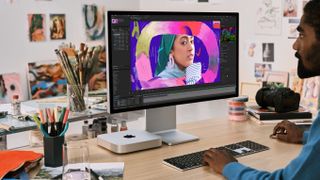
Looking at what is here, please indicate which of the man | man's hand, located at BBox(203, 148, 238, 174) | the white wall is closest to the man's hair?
the man

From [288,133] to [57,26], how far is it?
184cm

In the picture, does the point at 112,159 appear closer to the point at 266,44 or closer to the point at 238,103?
the point at 238,103

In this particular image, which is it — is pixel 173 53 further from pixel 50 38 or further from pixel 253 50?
pixel 50 38

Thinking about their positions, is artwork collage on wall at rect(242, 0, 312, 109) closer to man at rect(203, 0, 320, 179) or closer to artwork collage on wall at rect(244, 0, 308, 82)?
artwork collage on wall at rect(244, 0, 308, 82)

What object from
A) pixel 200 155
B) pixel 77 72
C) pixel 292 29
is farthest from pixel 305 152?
pixel 292 29

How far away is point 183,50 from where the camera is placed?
186cm

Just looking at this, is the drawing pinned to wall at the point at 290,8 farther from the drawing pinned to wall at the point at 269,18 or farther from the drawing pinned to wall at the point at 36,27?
the drawing pinned to wall at the point at 36,27

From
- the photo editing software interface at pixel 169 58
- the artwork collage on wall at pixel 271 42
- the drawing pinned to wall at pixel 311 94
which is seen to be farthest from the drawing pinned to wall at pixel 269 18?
the photo editing software interface at pixel 169 58

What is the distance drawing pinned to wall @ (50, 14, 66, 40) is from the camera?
3.15m

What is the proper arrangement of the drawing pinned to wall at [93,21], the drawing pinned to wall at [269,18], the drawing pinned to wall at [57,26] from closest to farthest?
1. the drawing pinned to wall at [269,18]
2. the drawing pinned to wall at [57,26]
3. the drawing pinned to wall at [93,21]

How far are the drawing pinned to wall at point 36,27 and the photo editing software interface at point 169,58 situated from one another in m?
1.50

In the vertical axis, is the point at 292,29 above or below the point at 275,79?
above

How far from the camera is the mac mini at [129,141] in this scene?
1725 mm

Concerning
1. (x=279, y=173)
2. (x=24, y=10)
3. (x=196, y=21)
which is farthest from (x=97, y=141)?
(x=24, y=10)
